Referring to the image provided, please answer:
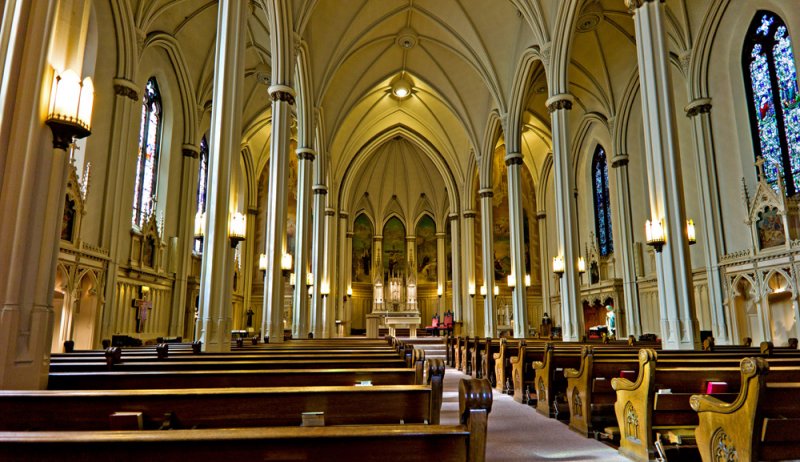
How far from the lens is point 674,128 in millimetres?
9281

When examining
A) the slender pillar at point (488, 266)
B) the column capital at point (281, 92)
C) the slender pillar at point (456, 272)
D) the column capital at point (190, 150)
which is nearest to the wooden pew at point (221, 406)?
the column capital at point (281, 92)

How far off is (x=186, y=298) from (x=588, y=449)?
51.6ft

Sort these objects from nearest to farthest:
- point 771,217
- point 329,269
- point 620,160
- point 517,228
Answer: point 771,217
point 517,228
point 620,160
point 329,269

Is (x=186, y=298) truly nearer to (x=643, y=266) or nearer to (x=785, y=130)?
(x=643, y=266)

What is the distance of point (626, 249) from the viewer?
18.4 m

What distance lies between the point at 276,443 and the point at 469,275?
76.5 feet

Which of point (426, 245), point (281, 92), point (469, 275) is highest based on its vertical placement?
point (281, 92)

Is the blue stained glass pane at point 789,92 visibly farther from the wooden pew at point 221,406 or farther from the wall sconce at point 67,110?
the wall sconce at point 67,110

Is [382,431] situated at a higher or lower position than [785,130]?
lower

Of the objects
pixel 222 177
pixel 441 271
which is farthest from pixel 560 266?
pixel 441 271

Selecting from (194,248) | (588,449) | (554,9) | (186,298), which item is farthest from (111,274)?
(554,9)

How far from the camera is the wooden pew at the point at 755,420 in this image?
9.37ft

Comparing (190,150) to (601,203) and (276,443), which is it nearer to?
(601,203)

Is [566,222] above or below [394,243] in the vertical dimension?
below
